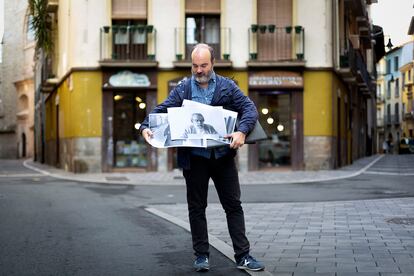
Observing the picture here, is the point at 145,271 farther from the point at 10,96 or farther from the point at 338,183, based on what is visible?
the point at 10,96

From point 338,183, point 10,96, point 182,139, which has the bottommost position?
point 338,183

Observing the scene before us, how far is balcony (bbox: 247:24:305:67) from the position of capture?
25047 mm

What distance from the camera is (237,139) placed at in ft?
17.0

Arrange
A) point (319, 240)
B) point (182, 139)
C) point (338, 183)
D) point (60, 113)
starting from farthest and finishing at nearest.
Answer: point (60, 113) < point (338, 183) < point (319, 240) < point (182, 139)

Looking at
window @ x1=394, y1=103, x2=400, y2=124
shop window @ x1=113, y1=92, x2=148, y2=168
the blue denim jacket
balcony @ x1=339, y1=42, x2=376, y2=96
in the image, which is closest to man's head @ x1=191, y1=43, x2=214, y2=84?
the blue denim jacket

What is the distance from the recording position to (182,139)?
17.6ft

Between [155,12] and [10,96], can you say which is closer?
[155,12]

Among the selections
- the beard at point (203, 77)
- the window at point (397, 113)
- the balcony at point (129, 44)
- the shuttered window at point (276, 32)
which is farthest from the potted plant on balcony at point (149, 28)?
the window at point (397, 113)

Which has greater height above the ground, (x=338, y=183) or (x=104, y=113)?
(x=104, y=113)

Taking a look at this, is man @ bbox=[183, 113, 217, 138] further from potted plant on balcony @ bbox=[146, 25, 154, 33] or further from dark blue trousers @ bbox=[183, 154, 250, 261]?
potted plant on balcony @ bbox=[146, 25, 154, 33]

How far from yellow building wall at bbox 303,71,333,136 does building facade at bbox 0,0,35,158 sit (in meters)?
36.6

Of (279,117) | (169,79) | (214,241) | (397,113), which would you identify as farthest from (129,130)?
(397,113)

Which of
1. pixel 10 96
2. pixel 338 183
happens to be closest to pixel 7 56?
pixel 10 96

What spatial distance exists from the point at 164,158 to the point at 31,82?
35.8 meters
